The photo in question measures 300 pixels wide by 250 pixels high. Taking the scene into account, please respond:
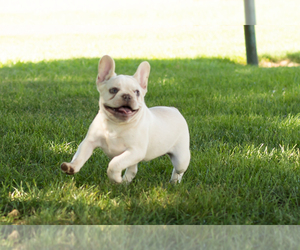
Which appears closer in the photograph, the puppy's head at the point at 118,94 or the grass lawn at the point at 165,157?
the puppy's head at the point at 118,94

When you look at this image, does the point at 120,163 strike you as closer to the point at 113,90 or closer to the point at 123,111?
the point at 123,111

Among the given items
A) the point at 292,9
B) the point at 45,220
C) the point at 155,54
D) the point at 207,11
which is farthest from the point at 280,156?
the point at 155,54

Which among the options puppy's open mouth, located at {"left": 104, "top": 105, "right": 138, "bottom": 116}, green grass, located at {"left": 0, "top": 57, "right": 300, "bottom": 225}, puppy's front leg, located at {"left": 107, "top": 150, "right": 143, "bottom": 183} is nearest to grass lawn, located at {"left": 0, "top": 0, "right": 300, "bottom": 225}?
green grass, located at {"left": 0, "top": 57, "right": 300, "bottom": 225}

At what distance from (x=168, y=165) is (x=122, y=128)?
99cm

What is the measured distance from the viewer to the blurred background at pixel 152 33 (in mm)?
5105

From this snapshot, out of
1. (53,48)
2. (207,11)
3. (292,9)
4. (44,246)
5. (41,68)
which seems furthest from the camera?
(53,48)

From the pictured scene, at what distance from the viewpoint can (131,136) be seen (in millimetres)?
2127

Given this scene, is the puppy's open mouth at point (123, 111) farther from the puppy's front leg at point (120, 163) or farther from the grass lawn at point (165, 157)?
the grass lawn at point (165, 157)

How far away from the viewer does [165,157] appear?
127 inches

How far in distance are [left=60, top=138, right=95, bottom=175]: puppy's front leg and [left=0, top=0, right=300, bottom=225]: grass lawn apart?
0.26 meters

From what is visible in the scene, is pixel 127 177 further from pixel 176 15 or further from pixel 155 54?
pixel 155 54

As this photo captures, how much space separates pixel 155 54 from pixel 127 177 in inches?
359

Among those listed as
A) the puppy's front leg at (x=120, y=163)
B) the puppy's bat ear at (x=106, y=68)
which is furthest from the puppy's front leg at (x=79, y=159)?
the puppy's bat ear at (x=106, y=68)

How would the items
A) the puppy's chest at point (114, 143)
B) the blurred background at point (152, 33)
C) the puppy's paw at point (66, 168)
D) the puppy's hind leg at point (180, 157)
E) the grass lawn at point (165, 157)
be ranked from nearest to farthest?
the puppy's paw at point (66, 168), the puppy's chest at point (114, 143), the grass lawn at point (165, 157), the puppy's hind leg at point (180, 157), the blurred background at point (152, 33)
